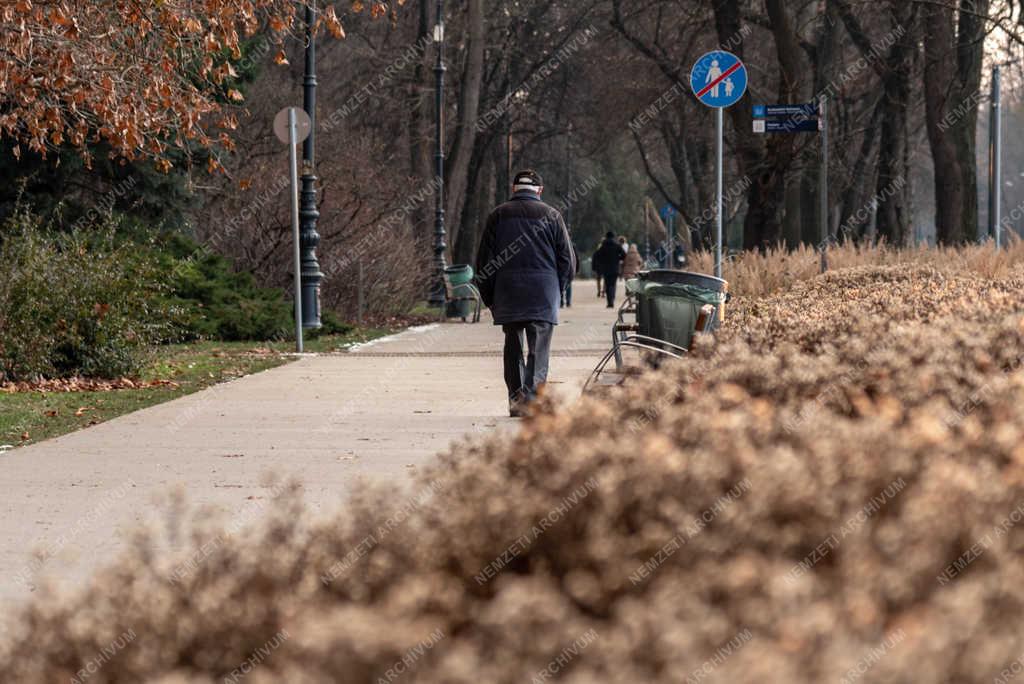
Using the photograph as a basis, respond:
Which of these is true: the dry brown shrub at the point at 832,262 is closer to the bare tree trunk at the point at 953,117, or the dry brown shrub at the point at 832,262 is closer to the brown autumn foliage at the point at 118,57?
the brown autumn foliage at the point at 118,57

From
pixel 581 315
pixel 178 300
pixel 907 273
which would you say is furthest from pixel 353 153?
pixel 907 273

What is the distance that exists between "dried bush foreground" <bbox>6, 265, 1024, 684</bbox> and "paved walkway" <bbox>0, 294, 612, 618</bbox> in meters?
0.68

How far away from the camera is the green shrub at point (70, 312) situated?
14.6m

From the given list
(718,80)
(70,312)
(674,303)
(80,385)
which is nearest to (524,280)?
(674,303)

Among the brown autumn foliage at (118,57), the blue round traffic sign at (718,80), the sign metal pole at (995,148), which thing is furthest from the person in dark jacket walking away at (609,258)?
the brown autumn foliage at (118,57)

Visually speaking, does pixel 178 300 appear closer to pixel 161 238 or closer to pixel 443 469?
pixel 161 238

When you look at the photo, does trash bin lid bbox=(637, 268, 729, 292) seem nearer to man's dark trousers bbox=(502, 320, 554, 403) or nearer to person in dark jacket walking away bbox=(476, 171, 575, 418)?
person in dark jacket walking away bbox=(476, 171, 575, 418)

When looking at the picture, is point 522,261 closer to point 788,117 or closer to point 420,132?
point 788,117

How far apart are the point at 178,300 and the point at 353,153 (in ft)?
31.7

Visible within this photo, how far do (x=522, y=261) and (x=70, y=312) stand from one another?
5022mm

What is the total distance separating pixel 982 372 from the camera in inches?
204

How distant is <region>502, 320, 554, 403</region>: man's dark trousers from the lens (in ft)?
39.7

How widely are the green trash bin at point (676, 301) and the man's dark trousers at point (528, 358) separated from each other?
771 mm

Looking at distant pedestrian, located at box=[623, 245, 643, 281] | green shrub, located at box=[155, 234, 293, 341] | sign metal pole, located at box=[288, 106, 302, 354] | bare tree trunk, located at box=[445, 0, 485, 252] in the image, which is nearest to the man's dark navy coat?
sign metal pole, located at box=[288, 106, 302, 354]
